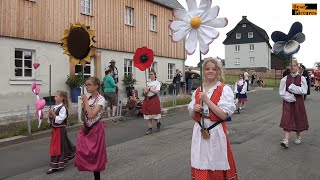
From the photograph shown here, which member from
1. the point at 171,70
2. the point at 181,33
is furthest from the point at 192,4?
the point at 171,70

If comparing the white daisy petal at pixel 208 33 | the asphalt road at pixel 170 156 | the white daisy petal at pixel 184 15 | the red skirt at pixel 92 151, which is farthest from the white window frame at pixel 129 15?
the white daisy petal at pixel 208 33

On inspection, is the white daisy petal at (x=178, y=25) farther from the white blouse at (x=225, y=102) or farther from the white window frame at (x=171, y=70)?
the white window frame at (x=171, y=70)

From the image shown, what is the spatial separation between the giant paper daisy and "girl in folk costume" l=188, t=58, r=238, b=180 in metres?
0.36

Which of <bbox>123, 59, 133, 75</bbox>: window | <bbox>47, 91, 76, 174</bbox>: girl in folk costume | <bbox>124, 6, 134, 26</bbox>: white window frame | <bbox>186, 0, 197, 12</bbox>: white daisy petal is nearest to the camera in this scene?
<bbox>186, 0, 197, 12</bbox>: white daisy petal

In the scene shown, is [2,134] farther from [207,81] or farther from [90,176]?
[207,81]

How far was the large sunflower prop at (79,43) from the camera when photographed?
6426 millimetres

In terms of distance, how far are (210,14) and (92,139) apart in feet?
8.79

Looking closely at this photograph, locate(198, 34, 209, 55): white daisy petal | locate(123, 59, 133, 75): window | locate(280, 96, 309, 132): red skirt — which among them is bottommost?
locate(280, 96, 309, 132): red skirt

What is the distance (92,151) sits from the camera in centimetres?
616

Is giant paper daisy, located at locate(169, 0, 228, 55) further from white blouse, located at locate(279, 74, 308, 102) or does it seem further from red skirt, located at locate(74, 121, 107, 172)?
white blouse, located at locate(279, 74, 308, 102)

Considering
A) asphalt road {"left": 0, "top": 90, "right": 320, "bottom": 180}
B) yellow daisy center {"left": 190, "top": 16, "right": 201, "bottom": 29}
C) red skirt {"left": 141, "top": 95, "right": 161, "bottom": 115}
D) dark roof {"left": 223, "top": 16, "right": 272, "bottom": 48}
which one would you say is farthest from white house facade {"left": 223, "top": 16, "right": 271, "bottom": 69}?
yellow daisy center {"left": 190, "top": 16, "right": 201, "bottom": 29}

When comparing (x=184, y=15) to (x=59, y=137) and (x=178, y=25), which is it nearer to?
(x=178, y=25)

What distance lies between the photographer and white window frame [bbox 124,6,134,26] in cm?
2329

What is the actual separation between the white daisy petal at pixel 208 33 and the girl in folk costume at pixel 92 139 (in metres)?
2.06
